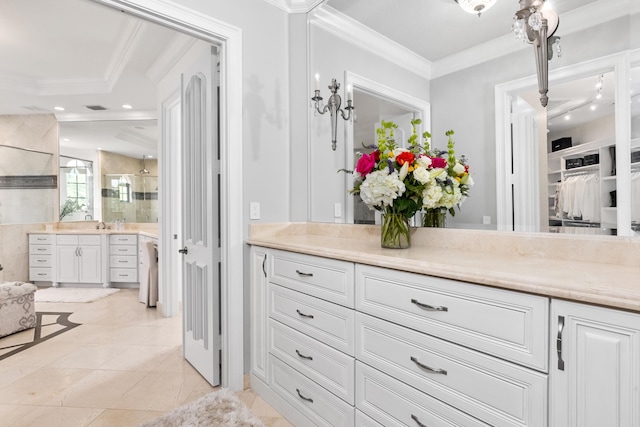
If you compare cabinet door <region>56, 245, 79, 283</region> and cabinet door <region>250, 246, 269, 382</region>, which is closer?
cabinet door <region>250, 246, 269, 382</region>

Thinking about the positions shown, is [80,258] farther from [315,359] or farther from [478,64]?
[478,64]

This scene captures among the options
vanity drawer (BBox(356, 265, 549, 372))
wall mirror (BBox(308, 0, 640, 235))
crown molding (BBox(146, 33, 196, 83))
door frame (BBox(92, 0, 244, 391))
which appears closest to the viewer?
vanity drawer (BBox(356, 265, 549, 372))

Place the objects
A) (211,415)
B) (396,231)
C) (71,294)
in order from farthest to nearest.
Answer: (71,294), (211,415), (396,231)

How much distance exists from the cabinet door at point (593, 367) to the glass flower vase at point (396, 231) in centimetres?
77

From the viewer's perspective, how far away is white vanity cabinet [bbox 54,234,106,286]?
514cm

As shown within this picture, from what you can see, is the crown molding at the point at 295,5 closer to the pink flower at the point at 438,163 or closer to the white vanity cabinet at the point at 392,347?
the pink flower at the point at 438,163

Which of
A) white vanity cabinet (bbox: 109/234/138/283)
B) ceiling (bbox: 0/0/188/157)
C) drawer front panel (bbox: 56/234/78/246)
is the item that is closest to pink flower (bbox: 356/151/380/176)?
ceiling (bbox: 0/0/188/157)

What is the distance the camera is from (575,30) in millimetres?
1283

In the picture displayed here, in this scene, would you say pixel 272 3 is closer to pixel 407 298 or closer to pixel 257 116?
pixel 257 116

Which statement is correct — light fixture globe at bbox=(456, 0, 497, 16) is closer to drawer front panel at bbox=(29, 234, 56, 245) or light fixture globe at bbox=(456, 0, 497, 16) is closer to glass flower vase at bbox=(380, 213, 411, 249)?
glass flower vase at bbox=(380, 213, 411, 249)

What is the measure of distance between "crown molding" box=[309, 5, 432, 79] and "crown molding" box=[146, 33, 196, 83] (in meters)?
1.14

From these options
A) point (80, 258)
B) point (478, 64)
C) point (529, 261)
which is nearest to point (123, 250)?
point (80, 258)

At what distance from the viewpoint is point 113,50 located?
3.60 metres

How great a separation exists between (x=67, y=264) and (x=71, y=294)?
668 millimetres
